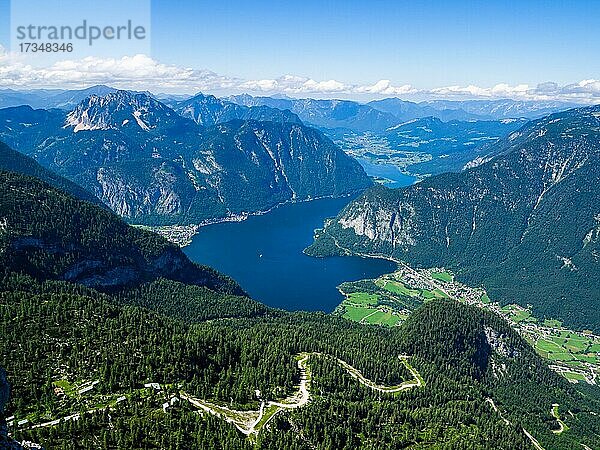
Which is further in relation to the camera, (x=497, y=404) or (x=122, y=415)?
(x=497, y=404)

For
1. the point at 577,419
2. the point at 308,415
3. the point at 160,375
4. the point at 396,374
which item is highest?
the point at 160,375

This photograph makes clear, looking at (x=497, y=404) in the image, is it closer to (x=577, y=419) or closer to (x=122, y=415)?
(x=577, y=419)

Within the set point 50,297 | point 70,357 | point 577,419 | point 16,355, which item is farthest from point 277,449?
point 577,419

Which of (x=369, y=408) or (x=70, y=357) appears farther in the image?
(x=369, y=408)

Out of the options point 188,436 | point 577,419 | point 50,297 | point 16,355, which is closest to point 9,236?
point 50,297

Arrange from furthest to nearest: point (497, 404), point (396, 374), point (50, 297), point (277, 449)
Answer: point (497, 404) < point (396, 374) < point (50, 297) < point (277, 449)

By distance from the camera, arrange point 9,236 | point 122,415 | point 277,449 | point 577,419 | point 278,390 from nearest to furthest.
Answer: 1. point 122,415
2. point 277,449
3. point 278,390
4. point 577,419
5. point 9,236

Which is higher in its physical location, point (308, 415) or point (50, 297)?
point (50, 297)

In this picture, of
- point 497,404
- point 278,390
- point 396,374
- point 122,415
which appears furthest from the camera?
point 497,404

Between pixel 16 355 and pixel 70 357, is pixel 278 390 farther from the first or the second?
pixel 16 355
